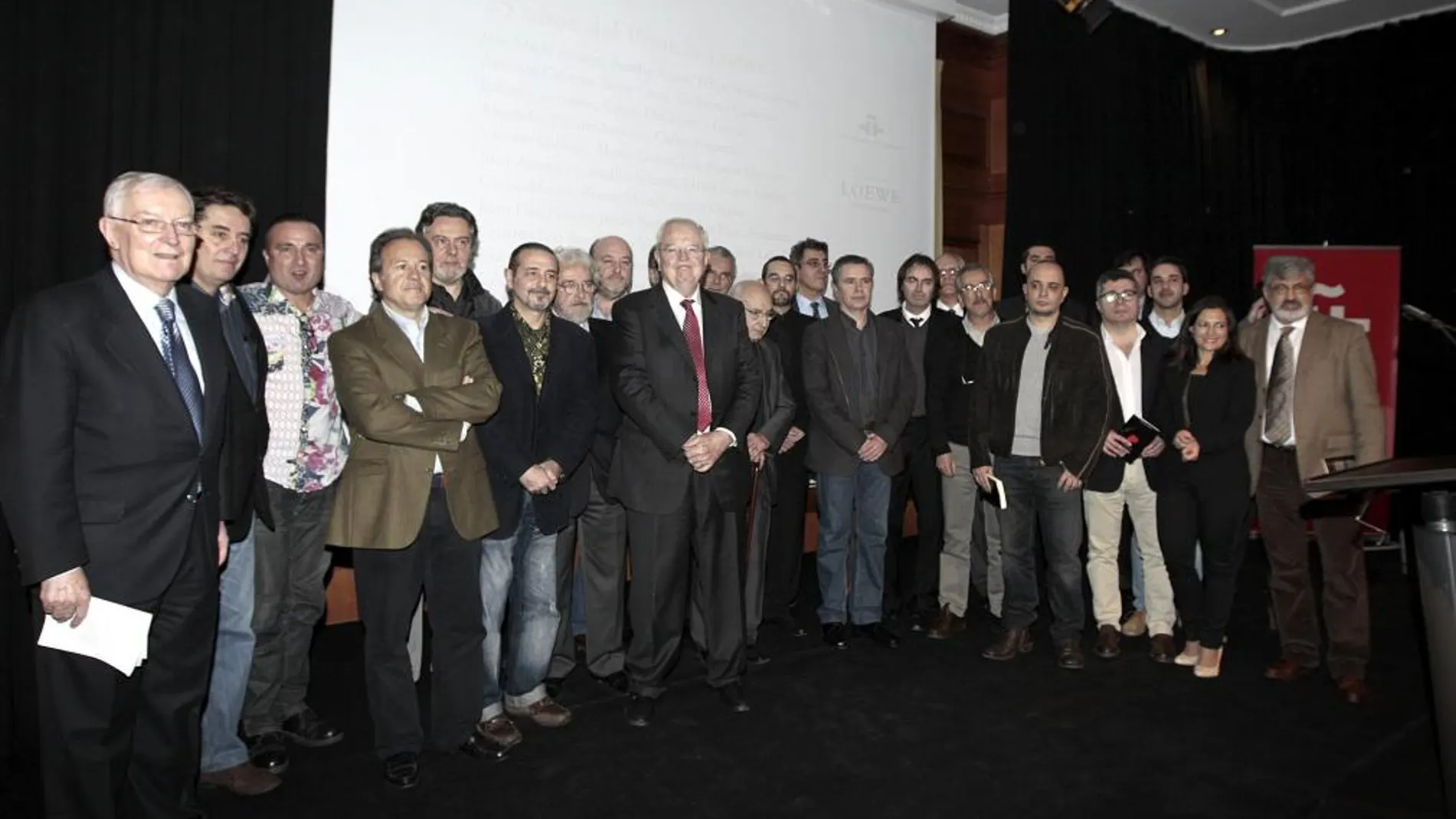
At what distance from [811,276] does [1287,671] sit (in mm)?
2608

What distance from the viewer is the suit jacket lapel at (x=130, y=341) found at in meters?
1.99

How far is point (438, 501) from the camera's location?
2.64 meters

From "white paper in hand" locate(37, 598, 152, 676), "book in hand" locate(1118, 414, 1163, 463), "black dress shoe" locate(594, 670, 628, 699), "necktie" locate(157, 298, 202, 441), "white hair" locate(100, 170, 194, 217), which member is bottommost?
"black dress shoe" locate(594, 670, 628, 699)

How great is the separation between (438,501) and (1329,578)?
3200mm

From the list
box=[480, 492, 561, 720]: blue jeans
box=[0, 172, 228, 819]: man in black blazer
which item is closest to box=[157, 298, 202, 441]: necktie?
box=[0, 172, 228, 819]: man in black blazer

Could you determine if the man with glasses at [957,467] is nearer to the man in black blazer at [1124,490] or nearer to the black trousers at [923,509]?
the black trousers at [923,509]

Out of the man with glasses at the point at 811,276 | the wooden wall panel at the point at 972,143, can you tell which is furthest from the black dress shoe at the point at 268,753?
the wooden wall panel at the point at 972,143

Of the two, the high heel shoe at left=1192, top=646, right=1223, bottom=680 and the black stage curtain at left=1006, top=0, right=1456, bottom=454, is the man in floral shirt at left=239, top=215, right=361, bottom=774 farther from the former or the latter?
the black stage curtain at left=1006, top=0, right=1456, bottom=454

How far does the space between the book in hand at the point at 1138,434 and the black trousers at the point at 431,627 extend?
2541 millimetres

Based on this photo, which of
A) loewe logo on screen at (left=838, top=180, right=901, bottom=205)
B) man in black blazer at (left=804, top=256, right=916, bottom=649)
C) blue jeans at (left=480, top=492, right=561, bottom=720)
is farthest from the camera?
loewe logo on screen at (left=838, top=180, right=901, bottom=205)

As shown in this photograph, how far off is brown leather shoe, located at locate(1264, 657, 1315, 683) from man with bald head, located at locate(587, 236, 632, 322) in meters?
2.93

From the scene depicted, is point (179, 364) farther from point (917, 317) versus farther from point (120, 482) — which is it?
point (917, 317)

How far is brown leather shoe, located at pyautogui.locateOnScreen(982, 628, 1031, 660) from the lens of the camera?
380 cm

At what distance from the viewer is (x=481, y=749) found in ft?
9.20
